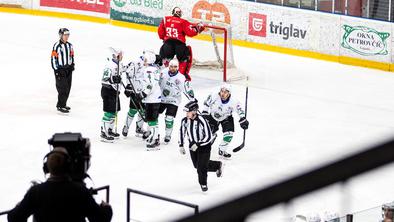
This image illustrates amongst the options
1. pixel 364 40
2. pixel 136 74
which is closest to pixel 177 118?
pixel 136 74

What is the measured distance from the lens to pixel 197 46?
16812 millimetres

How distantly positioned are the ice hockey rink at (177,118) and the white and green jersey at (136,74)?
0.82 metres

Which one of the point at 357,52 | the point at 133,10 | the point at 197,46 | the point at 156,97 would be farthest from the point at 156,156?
the point at 133,10

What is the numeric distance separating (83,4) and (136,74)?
911 centimetres

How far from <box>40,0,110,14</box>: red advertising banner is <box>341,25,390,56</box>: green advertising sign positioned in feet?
18.2

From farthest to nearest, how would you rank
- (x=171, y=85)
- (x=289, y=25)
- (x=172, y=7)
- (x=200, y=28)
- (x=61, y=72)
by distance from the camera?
(x=172, y=7), (x=289, y=25), (x=200, y=28), (x=61, y=72), (x=171, y=85)

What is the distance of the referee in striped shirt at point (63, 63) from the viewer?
1356cm

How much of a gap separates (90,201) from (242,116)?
798 cm

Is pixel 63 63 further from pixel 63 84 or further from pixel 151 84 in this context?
pixel 151 84

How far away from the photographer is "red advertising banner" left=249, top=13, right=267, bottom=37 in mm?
18547

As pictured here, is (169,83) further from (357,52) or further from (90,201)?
(90,201)

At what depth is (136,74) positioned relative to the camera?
40.2 feet

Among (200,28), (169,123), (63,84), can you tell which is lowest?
(169,123)

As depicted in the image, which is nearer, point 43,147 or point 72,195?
point 72,195
